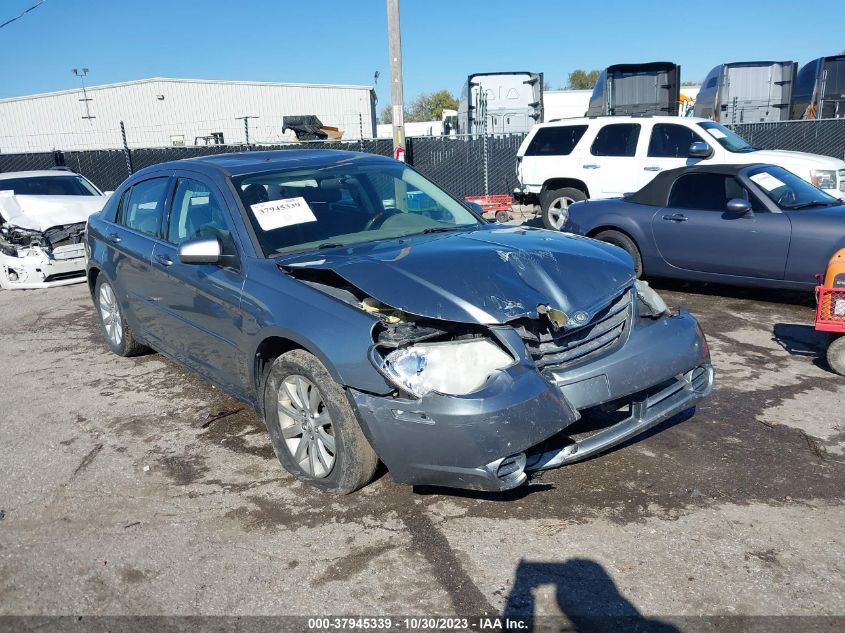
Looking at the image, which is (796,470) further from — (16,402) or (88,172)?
(88,172)

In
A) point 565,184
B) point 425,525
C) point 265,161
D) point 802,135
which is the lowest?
point 425,525

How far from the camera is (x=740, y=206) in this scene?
6.96 m

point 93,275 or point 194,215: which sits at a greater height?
point 194,215

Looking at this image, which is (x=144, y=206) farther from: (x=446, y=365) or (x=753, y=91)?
(x=753, y=91)

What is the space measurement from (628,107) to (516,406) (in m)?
17.4

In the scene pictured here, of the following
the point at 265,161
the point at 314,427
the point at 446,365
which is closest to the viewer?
the point at 446,365

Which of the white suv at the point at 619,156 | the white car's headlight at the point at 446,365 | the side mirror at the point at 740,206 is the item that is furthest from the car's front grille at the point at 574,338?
the white suv at the point at 619,156

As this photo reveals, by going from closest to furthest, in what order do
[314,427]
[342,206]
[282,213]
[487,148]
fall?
[314,427]
[282,213]
[342,206]
[487,148]

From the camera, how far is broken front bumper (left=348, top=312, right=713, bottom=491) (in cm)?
301

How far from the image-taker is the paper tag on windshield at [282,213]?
13.6 feet

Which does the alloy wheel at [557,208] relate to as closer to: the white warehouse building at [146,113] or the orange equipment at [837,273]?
the orange equipment at [837,273]

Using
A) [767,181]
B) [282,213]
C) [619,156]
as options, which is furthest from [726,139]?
[282,213]

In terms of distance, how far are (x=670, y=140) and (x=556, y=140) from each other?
185 centimetres

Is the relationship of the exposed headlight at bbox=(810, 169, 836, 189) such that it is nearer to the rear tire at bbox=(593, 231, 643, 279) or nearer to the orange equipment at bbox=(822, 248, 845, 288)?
the rear tire at bbox=(593, 231, 643, 279)
